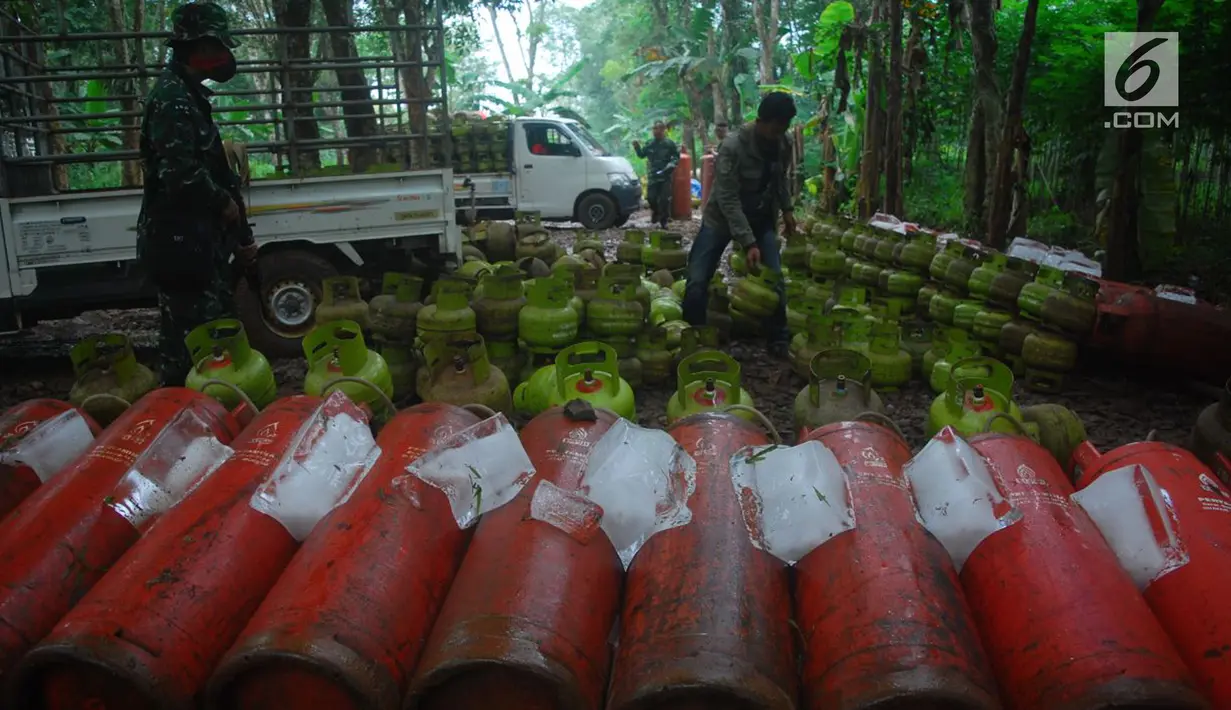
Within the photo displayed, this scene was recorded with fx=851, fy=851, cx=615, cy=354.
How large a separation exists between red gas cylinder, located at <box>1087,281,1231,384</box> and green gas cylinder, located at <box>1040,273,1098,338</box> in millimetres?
63

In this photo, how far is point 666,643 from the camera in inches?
71.9

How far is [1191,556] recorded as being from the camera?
6.81ft

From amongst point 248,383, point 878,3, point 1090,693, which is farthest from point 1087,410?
point 878,3

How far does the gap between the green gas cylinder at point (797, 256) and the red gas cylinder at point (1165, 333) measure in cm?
374

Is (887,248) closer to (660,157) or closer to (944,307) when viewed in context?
(944,307)

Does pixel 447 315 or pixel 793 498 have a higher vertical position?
pixel 447 315

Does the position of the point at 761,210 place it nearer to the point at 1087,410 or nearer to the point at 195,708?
the point at 1087,410

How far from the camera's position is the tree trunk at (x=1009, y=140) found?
7.25 metres

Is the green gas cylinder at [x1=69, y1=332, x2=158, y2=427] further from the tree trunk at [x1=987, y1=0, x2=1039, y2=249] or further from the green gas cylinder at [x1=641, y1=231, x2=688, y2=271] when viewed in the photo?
the tree trunk at [x1=987, y1=0, x2=1039, y2=249]

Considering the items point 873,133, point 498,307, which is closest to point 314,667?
point 498,307

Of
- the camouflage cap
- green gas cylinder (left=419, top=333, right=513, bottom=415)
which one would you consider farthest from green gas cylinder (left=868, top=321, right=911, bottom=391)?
the camouflage cap

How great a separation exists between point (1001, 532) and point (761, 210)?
169 inches

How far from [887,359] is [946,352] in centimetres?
35

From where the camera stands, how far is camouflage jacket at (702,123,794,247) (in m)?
5.89
